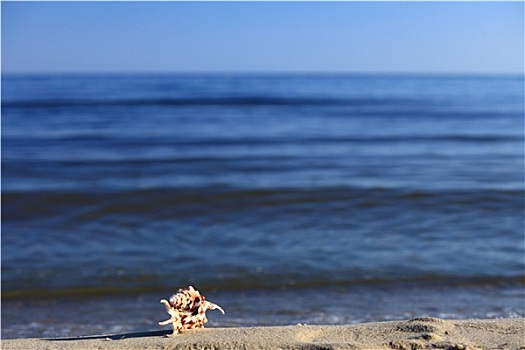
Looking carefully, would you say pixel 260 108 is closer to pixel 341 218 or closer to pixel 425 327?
pixel 341 218

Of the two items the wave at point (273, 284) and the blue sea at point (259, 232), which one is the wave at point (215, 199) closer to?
the blue sea at point (259, 232)

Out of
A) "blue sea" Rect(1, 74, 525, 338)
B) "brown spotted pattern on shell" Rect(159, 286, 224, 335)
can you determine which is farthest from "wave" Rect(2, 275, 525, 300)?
"brown spotted pattern on shell" Rect(159, 286, 224, 335)

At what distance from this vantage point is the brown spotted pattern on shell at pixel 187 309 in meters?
3.13

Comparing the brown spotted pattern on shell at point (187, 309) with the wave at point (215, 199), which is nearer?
the brown spotted pattern on shell at point (187, 309)

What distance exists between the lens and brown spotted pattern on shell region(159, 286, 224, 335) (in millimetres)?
3135

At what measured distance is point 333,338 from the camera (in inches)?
125

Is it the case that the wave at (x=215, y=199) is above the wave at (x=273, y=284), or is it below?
above

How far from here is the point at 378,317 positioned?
454cm

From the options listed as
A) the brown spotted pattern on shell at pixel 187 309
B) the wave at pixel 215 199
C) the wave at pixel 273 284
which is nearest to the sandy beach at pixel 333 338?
the brown spotted pattern on shell at pixel 187 309

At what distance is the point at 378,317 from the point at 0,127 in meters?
15.2

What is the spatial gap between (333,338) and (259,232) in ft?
11.9

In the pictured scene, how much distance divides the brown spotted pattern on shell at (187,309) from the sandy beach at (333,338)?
5 cm

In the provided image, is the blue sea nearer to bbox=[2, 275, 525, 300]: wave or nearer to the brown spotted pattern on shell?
bbox=[2, 275, 525, 300]: wave

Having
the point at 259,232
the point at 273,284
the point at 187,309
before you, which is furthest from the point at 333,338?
the point at 259,232
